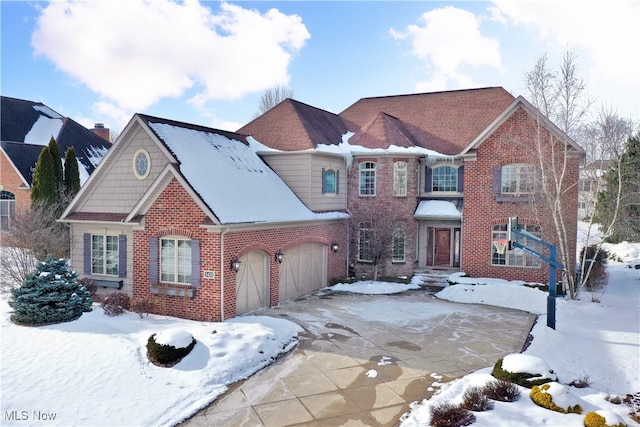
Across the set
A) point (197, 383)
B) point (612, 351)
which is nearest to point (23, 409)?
point (197, 383)

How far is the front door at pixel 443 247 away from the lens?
2364cm

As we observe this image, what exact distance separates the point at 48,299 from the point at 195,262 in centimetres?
413

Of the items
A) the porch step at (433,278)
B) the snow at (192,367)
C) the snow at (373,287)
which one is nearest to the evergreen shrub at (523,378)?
the snow at (192,367)

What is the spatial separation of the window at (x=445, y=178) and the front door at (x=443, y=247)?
7.55ft

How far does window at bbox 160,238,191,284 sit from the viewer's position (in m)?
14.5

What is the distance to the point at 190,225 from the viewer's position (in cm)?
1418

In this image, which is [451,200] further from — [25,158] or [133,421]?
[25,158]

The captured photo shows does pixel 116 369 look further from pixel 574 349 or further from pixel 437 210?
pixel 437 210

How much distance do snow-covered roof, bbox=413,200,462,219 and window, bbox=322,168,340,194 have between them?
→ 4022 mm

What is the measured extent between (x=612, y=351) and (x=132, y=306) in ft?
44.6

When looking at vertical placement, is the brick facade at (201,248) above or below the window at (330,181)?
below

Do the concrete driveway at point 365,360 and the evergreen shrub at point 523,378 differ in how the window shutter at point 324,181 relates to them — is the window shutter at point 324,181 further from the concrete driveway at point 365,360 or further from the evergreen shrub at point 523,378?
the evergreen shrub at point 523,378

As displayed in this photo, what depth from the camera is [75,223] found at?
54.9ft

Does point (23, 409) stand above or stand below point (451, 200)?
below
